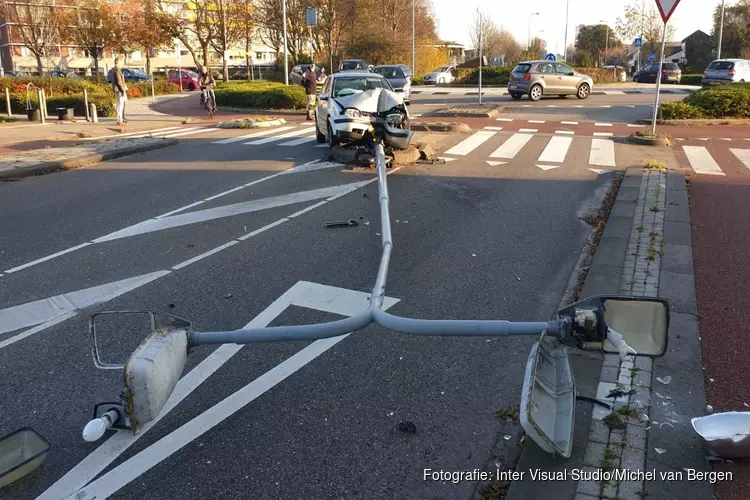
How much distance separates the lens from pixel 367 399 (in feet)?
13.5

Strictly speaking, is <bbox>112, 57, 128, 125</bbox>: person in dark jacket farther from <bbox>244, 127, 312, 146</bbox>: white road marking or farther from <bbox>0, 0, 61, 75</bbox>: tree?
<bbox>0, 0, 61, 75</bbox>: tree

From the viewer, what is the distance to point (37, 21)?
130ft

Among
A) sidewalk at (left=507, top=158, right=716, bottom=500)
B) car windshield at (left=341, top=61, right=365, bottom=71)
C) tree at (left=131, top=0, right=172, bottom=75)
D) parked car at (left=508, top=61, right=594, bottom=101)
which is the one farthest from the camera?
tree at (left=131, top=0, right=172, bottom=75)

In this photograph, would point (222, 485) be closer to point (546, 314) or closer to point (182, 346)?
point (182, 346)

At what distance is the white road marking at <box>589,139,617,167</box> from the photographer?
13.7 meters

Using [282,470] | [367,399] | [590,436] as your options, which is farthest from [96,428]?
[590,436]

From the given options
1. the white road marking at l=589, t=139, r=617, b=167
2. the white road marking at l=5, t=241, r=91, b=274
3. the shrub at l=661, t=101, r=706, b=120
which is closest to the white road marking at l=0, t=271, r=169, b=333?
the white road marking at l=5, t=241, r=91, b=274

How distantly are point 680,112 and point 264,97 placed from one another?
1558 centimetres

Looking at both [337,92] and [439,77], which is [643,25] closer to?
[439,77]

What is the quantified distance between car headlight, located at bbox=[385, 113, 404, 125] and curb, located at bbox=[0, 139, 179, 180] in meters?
6.37

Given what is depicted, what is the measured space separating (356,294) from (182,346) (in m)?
2.53

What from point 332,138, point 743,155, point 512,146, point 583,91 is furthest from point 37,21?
point 743,155

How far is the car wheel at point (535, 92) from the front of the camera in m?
29.6

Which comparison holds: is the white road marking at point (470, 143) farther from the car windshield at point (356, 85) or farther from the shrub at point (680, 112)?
the shrub at point (680, 112)
